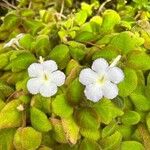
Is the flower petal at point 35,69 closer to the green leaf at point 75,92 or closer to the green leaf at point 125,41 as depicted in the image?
the green leaf at point 75,92

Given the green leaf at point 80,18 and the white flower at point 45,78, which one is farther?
the green leaf at point 80,18

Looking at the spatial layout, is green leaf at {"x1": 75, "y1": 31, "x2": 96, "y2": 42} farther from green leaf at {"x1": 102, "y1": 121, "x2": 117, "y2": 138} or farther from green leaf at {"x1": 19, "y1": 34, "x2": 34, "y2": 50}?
green leaf at {"x1": 102, "y1": 121, "x2": 117, "y2": 138}

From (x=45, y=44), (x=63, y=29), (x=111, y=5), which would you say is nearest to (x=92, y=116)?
(x=45, y=44)

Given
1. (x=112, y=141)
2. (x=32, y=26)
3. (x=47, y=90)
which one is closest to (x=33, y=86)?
(x=47, y=90)

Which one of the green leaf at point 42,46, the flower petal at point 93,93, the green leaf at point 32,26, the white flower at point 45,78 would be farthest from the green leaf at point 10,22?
the flower petal at point 93,93

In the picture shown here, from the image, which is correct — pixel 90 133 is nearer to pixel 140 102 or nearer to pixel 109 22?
pixel 140 102

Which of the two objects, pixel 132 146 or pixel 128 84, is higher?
pixel 128 84

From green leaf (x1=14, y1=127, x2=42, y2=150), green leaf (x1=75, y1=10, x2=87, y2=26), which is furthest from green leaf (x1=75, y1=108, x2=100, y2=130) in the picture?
green leaf (x1=75, y1=10, x2=87, y2=26)

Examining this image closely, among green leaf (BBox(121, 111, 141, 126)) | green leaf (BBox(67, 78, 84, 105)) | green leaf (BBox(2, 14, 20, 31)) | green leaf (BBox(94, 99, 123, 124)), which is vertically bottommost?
green leaf (BBox(2, 14, 20, 31))
